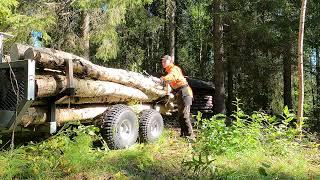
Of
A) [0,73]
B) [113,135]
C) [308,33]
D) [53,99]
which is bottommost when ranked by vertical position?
[113,135]

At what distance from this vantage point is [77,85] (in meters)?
6.35

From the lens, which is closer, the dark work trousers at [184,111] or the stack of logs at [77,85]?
the stack of logs at [77,85]

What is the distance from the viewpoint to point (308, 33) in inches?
684

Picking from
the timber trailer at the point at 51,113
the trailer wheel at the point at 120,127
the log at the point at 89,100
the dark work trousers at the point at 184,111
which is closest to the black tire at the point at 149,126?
the timber trailer at the point at 51,113

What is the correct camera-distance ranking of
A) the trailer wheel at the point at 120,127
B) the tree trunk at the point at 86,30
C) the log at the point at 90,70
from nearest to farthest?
1. the log at the point at 90,70
2. the trailer wheel at the point at 120,127
3. the tree trunk at the point at 86,30

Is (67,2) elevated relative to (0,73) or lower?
elevated

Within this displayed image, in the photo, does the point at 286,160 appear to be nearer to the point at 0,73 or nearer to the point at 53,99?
the point at 53,99

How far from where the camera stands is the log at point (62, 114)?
584 cm

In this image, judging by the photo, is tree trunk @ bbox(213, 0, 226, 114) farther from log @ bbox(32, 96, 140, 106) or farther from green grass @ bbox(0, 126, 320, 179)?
green grass @ bbox(0, 126, 320, 179)

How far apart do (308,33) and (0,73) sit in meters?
14.8

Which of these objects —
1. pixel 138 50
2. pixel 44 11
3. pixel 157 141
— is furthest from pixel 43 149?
pixel 138 50

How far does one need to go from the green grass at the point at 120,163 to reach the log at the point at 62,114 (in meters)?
0.38

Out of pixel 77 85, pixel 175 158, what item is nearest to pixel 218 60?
pixel 175 158

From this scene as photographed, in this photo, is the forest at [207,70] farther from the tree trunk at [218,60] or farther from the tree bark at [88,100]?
the tree bark at [88,100]
